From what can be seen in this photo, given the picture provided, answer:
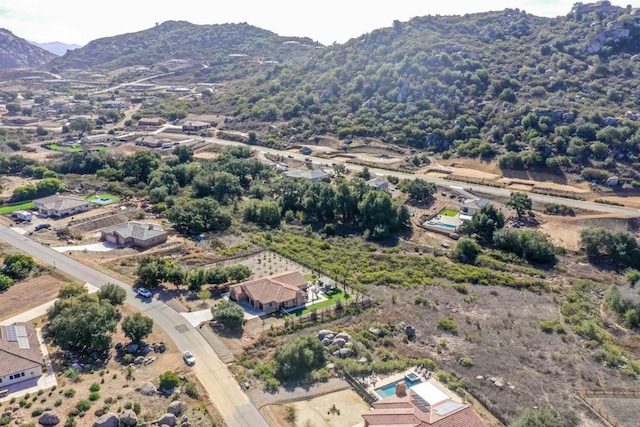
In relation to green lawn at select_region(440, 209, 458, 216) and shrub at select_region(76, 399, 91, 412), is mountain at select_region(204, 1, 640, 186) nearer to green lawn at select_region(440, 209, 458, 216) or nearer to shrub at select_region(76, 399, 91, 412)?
green lawn at select_region(440, 209, 458, 216)

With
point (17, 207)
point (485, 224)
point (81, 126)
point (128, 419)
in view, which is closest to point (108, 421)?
point (128, 419)

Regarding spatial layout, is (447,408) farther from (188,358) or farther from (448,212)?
(448,212)

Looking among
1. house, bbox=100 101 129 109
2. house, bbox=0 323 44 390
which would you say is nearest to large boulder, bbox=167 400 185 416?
house, bbox=0 323 44 390

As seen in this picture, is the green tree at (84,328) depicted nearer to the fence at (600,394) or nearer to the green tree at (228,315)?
the green tree at (228,315)

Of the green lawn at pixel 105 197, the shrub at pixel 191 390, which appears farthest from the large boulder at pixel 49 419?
the green lawn at pixel 105 197

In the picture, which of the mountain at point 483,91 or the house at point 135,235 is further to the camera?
the mountain at point 483,91

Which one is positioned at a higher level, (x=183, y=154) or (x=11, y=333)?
(x=183, y=154)
